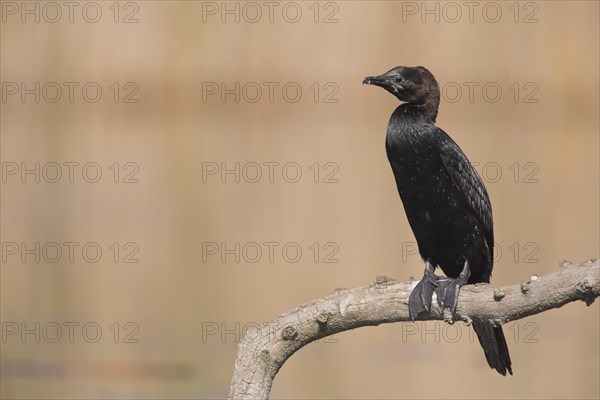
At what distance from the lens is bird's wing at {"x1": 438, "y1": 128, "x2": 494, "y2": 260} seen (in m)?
3.20

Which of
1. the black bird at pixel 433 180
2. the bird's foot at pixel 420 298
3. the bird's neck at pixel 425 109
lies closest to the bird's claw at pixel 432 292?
the bird's foot at pixel 420 298

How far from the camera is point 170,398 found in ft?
17.1

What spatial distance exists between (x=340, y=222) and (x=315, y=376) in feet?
3.03

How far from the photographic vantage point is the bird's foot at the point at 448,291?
2.83 meters

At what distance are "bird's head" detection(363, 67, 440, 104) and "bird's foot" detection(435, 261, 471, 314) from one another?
602 millimetres

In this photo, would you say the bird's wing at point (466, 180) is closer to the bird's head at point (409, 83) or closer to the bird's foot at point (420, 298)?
the bird's head at point (409, 83)

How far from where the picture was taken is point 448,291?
9.48 feet

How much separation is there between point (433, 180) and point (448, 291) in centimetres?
45

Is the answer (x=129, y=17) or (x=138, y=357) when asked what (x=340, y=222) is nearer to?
(x=138, y=357)

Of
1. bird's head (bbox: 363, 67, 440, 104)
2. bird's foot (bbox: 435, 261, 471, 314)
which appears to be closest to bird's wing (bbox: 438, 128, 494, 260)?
bird's head (bbox: 363, 67, 440, 104)

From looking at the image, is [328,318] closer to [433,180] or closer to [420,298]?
[420,298]

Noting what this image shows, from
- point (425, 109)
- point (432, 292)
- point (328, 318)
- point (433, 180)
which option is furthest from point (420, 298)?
point (425, 109)

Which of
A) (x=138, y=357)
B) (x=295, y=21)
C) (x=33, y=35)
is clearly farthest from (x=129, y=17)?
(x=138, y=357)

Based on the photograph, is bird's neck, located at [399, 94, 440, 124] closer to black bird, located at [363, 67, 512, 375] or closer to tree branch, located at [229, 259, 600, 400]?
black bird, located at [363, 67, 512, 375]
